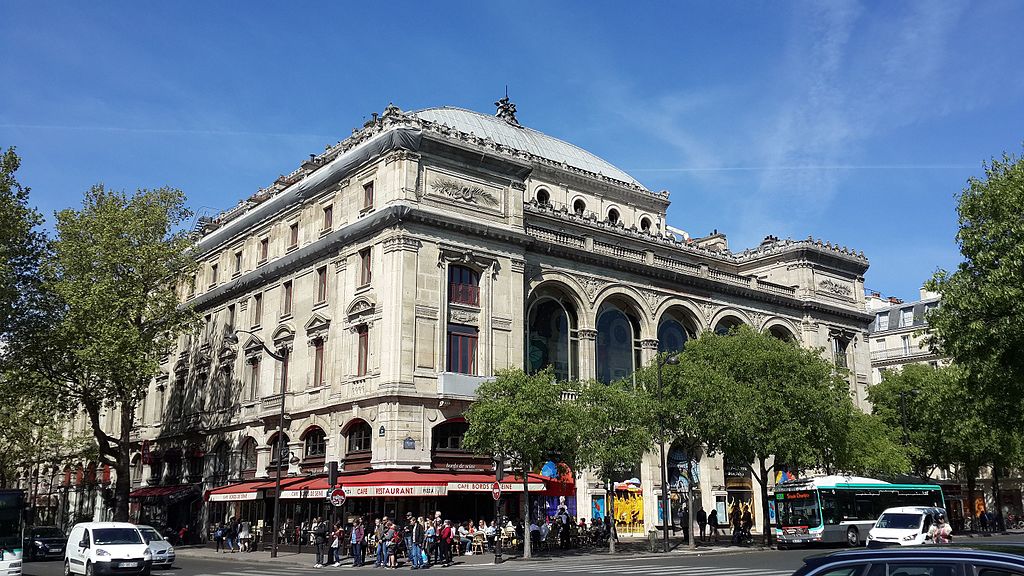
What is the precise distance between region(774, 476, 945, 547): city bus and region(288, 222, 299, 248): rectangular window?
1082 inches

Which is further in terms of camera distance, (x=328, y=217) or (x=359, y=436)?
(x=328, y=217)

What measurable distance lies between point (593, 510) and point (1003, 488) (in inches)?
1926

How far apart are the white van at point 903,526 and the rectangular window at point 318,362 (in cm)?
2522

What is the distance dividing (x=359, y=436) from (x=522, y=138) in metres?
28.2

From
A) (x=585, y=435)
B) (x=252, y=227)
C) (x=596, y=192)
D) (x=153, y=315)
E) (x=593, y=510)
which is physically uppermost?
(x=596, y=192)

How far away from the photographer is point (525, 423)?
32.4 m

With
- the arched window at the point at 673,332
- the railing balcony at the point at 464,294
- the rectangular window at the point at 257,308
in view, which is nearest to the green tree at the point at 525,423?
the railing balcony at the point at 464,294

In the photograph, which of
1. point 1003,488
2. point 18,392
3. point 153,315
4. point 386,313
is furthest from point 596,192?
point 1003,488

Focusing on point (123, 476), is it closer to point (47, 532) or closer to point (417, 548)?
point (47, 532)

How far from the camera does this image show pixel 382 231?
129 feet

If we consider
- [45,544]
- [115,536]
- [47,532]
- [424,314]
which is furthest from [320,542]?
[47,532]

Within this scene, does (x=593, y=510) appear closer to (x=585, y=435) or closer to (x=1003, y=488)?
(x=585, y=435)

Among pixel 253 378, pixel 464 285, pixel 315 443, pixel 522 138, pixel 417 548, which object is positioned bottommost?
pixel 417 548

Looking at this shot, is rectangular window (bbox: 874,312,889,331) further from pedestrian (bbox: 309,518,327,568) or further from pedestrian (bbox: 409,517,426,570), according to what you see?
pedestrian (bbox: 409,517,426,570)
